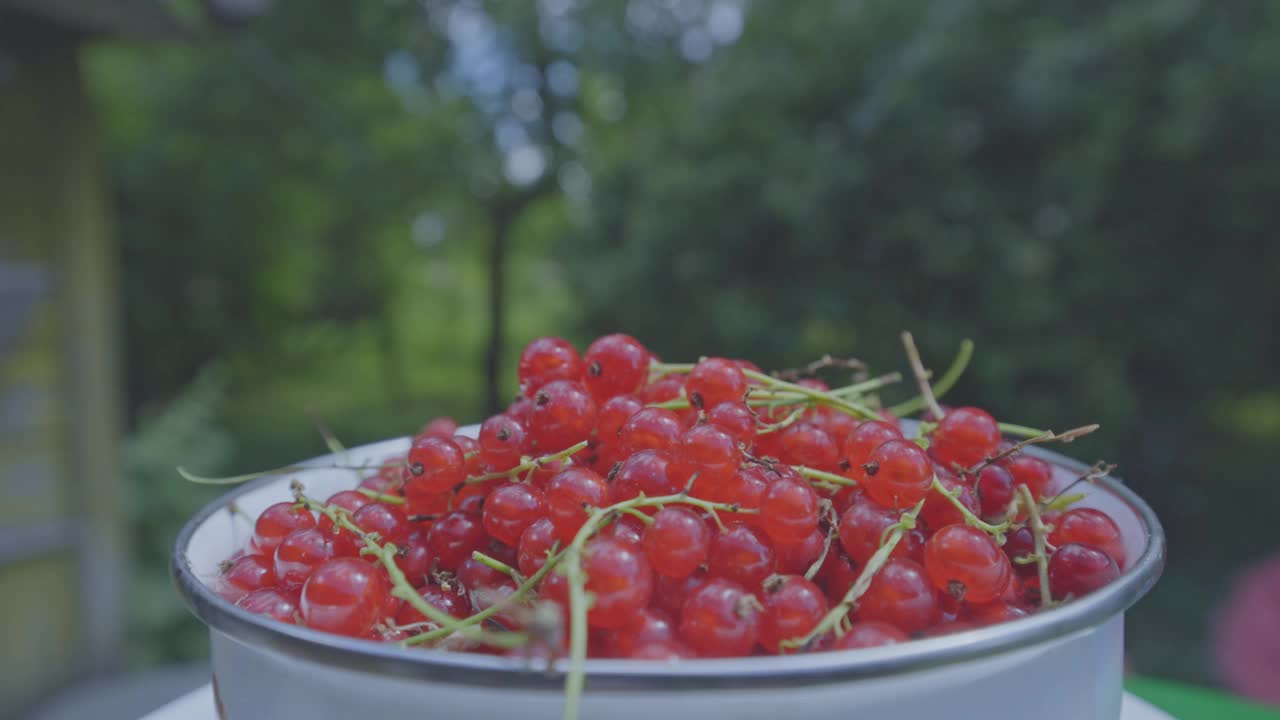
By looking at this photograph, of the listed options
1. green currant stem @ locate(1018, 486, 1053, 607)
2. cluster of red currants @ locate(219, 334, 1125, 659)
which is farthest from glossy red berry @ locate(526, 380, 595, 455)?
green currant stem @ locate(1018, 486, 1053, 607)

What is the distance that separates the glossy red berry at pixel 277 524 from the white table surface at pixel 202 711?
0.12 m

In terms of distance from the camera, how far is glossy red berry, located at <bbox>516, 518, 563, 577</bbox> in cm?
41

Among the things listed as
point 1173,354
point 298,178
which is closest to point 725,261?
point 1173,354

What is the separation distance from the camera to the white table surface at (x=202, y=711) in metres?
0.56

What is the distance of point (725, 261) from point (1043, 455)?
81.8 inches

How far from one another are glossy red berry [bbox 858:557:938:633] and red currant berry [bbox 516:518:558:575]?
0.14 meters

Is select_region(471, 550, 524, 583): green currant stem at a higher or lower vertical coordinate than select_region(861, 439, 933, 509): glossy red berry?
lower

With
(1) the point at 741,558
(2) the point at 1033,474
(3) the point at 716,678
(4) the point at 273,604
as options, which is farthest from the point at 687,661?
(2) the point at 1033,474

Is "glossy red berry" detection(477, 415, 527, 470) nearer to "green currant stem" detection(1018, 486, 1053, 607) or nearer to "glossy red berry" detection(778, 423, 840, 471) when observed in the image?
"glossy red berry" detection(778, 423, 840, 471)

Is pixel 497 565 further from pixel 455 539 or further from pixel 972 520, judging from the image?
pixel 972 520

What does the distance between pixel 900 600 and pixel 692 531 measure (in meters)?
0.09

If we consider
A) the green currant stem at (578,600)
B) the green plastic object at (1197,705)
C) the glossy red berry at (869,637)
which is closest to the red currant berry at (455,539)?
the green currant stem at (578,600)

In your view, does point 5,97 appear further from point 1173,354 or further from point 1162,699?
point 1173,354

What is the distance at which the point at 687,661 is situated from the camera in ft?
0.97
